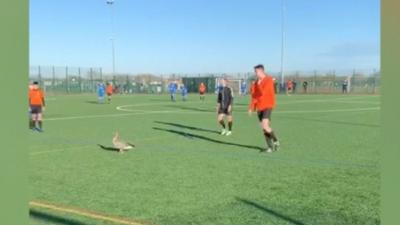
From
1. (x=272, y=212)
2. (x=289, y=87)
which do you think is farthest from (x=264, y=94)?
(x=289, y=87)

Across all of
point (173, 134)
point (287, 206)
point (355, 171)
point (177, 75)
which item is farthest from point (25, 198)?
point (177, 75)

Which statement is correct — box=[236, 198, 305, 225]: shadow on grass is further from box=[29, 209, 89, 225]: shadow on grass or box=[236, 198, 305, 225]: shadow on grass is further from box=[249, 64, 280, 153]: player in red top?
box=[249, 64, 280, 153]: player in red top

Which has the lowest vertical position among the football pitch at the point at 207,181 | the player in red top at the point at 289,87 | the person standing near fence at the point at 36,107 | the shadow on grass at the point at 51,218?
the football pitch at the point at 207,181

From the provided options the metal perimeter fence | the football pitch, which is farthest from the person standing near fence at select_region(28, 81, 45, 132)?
the metal perimeter fence

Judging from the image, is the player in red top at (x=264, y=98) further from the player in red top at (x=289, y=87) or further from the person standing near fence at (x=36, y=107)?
the player in red top at (x=289, y=87)

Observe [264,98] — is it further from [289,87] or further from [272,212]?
[289,87]

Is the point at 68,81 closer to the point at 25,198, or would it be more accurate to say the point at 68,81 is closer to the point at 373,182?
the point at 373,182

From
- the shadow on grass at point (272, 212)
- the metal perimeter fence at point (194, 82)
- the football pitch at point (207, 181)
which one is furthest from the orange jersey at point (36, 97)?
the metal perimeter fence at point (194, 82)

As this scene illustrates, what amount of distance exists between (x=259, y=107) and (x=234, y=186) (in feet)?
14.5

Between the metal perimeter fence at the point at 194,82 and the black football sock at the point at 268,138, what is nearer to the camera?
the black football sock at the point at 268,138

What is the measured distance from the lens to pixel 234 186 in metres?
7.84

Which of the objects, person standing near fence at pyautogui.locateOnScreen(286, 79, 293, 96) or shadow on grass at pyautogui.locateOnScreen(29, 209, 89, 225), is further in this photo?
person standing near fence at pyautogui.locateOnScreen(286, 79, 293, 96)

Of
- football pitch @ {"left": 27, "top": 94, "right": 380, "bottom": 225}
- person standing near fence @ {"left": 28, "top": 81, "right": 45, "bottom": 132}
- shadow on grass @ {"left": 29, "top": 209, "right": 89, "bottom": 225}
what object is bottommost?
football pitch @ {"left": 27, "top": 94, "right": 380, "bottom": 225}

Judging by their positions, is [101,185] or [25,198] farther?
[101,185]
